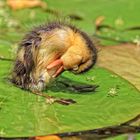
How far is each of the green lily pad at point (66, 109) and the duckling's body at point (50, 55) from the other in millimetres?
119

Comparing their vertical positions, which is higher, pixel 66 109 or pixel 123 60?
pixel 123 60

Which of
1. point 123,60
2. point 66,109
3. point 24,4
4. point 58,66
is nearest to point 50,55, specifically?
point 58,66

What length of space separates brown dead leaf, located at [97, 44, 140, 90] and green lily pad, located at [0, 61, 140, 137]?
12.3 inches

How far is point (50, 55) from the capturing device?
458 cm

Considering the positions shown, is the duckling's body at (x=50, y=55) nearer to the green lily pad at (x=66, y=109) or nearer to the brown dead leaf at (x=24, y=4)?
the green lily pad at (x=66, y=109)

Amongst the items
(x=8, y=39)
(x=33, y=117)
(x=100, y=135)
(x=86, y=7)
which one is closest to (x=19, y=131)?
(x=33, y=117)

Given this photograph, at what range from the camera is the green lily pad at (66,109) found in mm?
3894

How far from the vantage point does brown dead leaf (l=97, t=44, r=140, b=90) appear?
5345 mm

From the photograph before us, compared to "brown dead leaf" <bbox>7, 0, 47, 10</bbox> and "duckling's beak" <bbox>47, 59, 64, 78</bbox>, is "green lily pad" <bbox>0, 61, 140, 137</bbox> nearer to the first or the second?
"duckling's beak" <bbox>47, 59, 64, 78</bbox>

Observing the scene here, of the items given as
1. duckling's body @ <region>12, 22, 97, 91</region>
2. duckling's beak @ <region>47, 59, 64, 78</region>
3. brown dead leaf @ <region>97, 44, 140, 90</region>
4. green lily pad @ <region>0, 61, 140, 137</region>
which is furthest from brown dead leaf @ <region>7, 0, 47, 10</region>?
duckling's beak @ <region>47, 59, 64, 78</region>

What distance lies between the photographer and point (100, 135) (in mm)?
3873

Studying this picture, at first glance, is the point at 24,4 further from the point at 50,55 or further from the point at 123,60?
the point at 50,55

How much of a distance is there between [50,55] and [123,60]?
159cm

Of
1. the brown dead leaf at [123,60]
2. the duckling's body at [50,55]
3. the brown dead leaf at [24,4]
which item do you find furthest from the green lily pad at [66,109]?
the brown dead leaf at [24,4]
